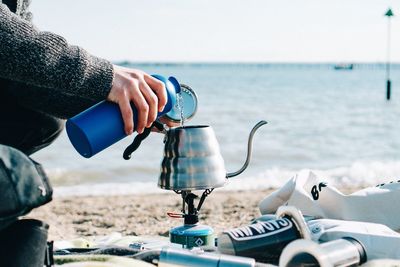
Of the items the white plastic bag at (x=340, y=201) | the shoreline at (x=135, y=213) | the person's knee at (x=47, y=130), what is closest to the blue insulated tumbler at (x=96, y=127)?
the person's knee at (x=47, y=130)

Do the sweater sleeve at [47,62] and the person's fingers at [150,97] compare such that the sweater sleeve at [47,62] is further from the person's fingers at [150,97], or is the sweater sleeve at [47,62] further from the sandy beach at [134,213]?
the sandy beach at [134,213]

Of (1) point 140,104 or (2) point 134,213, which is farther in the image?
(2) point 134,213

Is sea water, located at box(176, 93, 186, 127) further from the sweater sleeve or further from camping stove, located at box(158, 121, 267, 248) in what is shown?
the sweater sleeve

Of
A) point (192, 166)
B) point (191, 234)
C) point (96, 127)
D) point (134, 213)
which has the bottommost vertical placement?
point (134, 213)

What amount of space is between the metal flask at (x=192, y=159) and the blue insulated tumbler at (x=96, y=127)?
287mm

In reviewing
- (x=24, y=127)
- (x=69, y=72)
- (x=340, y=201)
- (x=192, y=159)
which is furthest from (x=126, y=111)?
(x=340, y=201)

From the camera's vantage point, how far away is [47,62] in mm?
1562

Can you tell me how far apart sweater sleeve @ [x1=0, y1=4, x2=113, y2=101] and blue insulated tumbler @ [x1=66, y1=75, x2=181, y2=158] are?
0.04 m

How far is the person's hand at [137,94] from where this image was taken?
161cm

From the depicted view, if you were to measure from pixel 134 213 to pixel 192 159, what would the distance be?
285 cm

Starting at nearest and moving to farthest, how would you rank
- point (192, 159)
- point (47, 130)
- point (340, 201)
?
point (192, 159), point (47, 130), point (340, 201)

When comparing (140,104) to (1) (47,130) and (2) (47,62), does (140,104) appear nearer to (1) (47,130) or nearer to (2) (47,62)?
(2) (47,62)

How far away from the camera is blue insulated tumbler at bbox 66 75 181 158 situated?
63.8 inches

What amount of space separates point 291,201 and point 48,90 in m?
0.94
